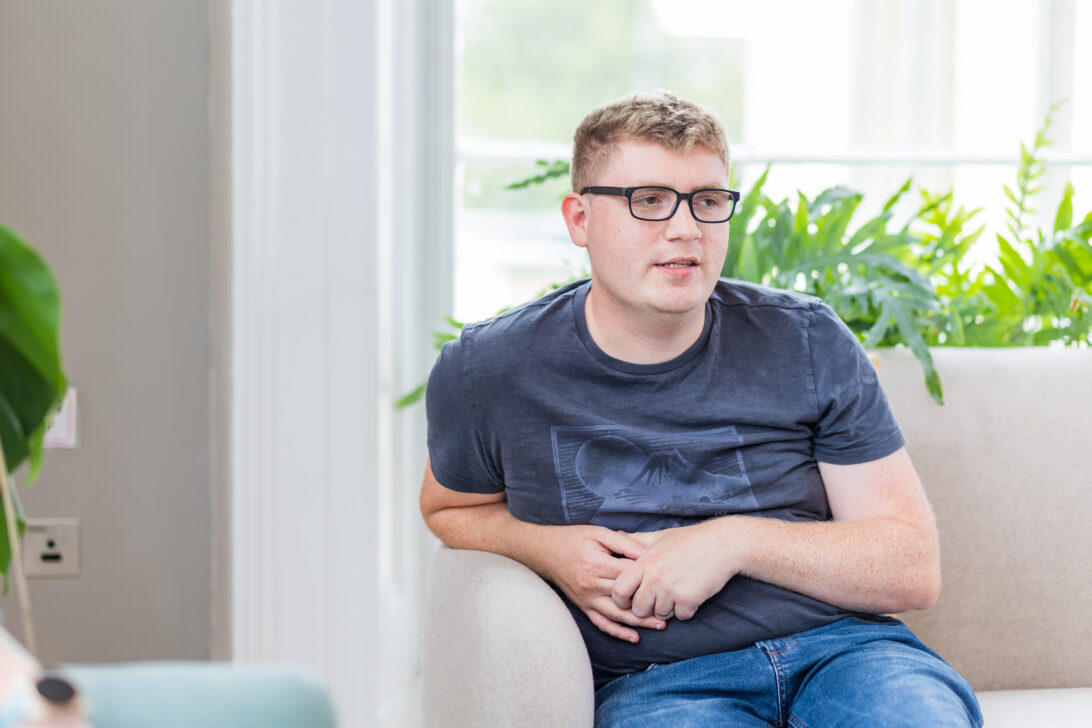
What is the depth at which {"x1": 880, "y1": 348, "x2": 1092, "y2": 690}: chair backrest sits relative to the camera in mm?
1528

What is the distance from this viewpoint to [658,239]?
1.25 m

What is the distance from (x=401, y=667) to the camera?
206 cm

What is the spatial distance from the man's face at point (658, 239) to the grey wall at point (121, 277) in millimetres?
745

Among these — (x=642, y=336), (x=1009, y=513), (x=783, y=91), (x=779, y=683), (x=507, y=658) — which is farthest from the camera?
(x=783, y=91)

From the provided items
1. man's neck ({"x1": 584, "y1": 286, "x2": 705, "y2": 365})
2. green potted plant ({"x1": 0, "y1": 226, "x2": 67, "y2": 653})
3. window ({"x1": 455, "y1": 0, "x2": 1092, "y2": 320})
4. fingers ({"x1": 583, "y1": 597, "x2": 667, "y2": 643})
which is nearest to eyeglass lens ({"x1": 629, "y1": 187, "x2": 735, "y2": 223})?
man's neck ({"x1": 584, "y1": 286, "x2": 705, "y2": 365})

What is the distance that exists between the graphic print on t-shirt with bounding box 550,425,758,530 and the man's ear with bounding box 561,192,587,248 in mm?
271

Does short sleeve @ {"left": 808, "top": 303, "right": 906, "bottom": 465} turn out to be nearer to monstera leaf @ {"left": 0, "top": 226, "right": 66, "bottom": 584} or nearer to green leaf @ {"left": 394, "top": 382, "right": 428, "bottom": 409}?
green leaf @ {"left": 394, "top": 382, "right": 428, "bottom": 409}

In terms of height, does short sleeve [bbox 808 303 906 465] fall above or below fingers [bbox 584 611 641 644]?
above

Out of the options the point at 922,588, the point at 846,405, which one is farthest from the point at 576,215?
the point at 922,588

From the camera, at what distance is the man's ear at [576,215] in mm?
1341

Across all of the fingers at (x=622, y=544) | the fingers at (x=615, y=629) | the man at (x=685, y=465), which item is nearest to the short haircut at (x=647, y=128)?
the man at (x=685, y=465)

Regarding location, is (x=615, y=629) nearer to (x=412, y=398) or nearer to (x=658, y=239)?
(x=658, y=239)

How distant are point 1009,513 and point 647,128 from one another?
2.86 ft

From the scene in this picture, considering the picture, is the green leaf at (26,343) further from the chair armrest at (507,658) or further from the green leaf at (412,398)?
the green leaf at (412,398)
